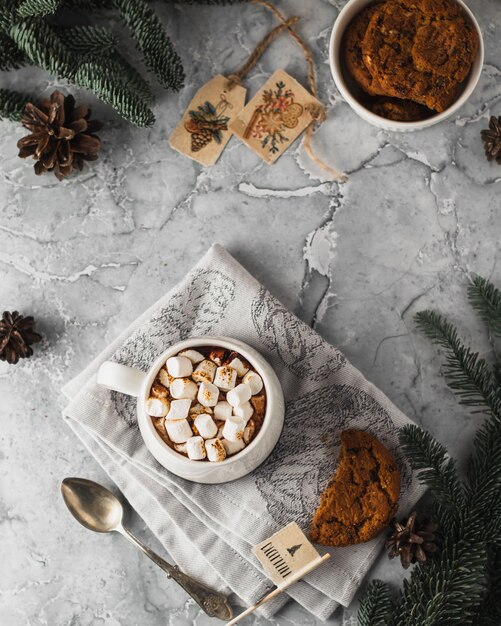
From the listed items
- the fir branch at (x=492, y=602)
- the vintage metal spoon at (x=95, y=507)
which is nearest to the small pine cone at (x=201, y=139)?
the vintage metal spoon at (x=95, y=507)

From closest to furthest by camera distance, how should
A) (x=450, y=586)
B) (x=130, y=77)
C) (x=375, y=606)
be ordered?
1. (x=450, y=586)
2. (x=375, y=606)
3. (x=130, y=77)

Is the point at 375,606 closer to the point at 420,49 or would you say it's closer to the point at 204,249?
the point at 204,249

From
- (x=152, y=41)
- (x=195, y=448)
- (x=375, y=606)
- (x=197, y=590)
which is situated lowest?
(x=197, y=590)

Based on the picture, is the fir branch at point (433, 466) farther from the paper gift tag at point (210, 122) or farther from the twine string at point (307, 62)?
the paper gift tag at point (210, 122)

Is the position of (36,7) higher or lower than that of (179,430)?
higher

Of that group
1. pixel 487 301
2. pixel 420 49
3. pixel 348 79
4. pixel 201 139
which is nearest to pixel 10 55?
pixel 201 139

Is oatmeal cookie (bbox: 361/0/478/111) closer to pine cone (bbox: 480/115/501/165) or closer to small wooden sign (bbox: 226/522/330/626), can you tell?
pine cone (bbox: 480/115/501/165)
